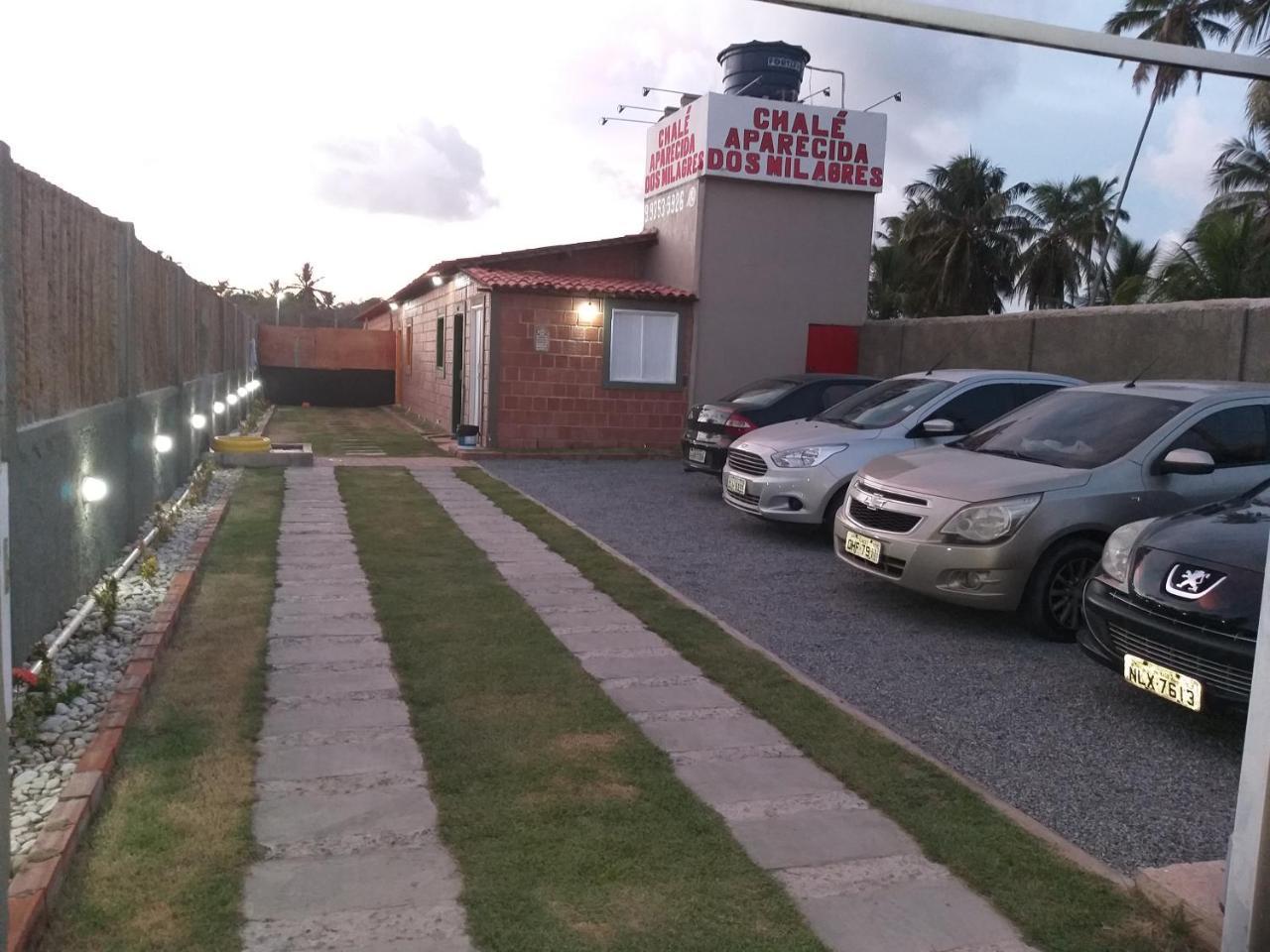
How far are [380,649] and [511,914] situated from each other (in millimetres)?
2790

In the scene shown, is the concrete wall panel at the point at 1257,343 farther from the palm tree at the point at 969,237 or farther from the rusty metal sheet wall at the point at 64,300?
the palm tree at the point at 969,237

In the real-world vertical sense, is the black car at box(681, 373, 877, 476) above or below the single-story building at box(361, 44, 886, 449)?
below

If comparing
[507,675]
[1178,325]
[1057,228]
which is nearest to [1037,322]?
[1178,325]

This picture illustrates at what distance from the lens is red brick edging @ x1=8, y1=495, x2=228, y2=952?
2869mm

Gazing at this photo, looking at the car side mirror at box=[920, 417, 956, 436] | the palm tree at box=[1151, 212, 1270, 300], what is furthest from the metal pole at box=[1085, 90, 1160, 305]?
the car side mirror at box=[920, 417, 956, 436]

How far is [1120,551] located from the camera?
5.29 meters

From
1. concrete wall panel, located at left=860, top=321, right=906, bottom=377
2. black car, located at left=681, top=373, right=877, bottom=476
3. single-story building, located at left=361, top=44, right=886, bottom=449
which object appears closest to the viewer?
black car, located at left=681, top=373, right=877, bottom=476

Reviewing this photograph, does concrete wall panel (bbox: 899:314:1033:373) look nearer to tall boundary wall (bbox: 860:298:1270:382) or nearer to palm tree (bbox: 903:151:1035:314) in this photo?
tall boundary wall (bbox: 860:298:1270:382)

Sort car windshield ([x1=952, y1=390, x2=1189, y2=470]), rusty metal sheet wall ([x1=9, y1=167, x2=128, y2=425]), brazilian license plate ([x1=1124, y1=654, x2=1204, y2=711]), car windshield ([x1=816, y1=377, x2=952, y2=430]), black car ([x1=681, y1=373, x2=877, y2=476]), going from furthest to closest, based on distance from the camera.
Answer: black car ([x1=681, y1=373, x2=877, y2=476]), car windshield ([x1=816, y1=377, x2=952, y2=430]), car windshield ([x1=952, y1=390, x2=1189, y2=470]), rusty metal sheet wall ([x1=9, y1=167, x2=128, y2=425]), brazilian license plate ([x1=1124, y1=654, x2=1204, y2=711])

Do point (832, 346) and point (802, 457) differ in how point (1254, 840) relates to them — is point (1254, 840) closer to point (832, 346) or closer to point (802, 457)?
point (802, 457)

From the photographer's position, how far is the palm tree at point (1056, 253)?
40.0m

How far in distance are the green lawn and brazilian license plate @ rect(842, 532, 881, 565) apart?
9954 millimetres

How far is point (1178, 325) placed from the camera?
1062cm

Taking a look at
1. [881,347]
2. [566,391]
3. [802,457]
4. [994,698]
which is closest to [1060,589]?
[994,698]
